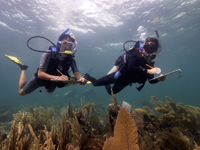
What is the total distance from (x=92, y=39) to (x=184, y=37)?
1986cm

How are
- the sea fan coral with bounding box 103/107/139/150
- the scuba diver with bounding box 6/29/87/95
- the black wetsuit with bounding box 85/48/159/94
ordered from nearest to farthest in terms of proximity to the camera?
the sea fan coral with bounding box 103/107/139/150 < the scuba diver with bounding box 6/29/87/95 < the black wetsuit with bounding box 85/48/159/94

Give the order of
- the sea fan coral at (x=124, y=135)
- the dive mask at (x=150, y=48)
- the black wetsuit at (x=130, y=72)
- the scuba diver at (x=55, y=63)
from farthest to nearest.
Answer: the black wetsuit at (x=130, y=72), the dive mask at (x=150, y=48), the scuba diver at (x=55, y=63), the sea fan coral at (x=124, y=135)

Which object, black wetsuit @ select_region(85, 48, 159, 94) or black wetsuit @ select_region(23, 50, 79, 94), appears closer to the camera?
black wetsuit @ select_region(23, 50, 79, 94)

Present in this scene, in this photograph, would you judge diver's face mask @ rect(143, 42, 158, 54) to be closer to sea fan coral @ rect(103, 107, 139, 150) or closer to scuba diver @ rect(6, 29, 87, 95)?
scuba diver @ rect(6, 29, 87, 95)

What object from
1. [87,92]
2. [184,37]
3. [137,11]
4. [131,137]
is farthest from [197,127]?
[184,37]

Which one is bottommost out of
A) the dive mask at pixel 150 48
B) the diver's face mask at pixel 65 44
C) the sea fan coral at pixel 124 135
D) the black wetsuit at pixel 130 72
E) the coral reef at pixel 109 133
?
the coral reef at pixel 109 133

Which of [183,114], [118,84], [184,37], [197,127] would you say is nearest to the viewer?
[197,127]

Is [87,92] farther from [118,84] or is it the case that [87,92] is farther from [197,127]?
[197,127]

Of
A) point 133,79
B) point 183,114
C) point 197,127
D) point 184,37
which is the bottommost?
point 197,127

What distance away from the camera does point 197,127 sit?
4359mm

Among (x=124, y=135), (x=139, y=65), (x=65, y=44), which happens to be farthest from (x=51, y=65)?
(x=124, y=135)

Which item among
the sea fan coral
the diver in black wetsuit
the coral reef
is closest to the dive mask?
the diver in black wetsuit

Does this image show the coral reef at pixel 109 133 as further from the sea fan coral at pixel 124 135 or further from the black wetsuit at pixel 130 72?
the black wetsuit at pixel 130 72

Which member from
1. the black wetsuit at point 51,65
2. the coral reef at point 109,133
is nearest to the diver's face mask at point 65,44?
the black wetsuit at point 51,65
